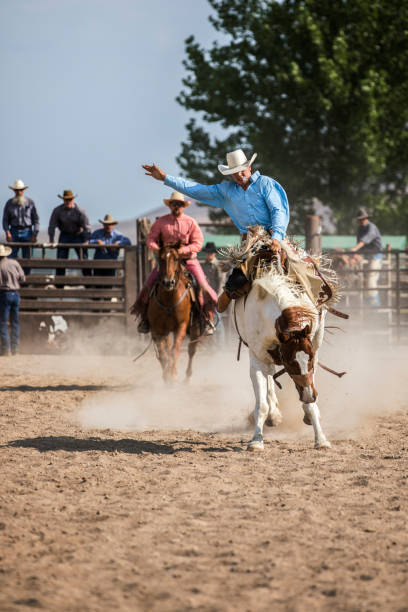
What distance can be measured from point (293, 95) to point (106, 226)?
13250 millimetres

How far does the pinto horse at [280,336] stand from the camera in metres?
5.17

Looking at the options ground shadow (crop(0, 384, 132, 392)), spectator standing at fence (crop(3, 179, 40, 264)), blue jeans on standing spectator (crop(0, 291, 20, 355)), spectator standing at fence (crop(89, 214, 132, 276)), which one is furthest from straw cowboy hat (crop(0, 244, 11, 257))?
ground shadow (crop(0, 384, 132, 392))

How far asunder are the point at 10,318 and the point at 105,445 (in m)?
7.31

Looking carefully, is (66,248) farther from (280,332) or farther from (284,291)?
(280,332)

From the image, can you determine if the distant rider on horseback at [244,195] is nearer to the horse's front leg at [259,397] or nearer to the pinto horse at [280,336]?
the pinto horse at [280,336]

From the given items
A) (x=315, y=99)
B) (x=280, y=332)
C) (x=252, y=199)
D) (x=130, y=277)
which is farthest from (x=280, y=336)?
(x=315, y=99)

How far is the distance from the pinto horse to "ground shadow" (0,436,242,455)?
525 millimetres

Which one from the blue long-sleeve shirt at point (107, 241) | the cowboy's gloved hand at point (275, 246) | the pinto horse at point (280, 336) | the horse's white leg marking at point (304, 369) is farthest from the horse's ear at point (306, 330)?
the blue long-sleeve shirt at point (107, 241)

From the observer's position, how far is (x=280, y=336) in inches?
204

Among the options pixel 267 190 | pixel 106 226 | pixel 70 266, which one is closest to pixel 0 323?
pixel 70 266

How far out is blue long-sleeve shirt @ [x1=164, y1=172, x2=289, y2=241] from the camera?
5793 millimetres

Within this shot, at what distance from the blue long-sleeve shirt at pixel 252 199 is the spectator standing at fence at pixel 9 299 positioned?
6.78 metres

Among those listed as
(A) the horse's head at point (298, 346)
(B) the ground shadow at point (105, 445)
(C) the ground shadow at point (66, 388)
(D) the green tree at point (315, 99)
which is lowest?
(C) the ground shadow at point (66, 388)

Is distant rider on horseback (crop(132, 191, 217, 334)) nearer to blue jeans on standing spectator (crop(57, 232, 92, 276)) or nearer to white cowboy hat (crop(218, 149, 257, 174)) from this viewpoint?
white cowboy hat (crop(218, 149, 257, 174))
